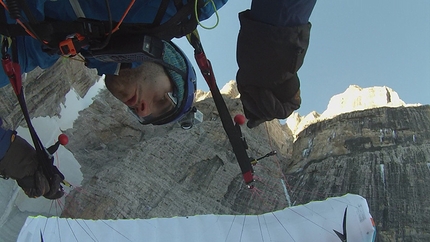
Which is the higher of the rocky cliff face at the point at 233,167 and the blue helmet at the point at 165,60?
the rocky cliff face at the point at 233,167

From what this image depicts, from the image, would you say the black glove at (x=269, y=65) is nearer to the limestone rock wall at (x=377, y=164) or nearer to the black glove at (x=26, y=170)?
the black glove at (x=26, y=170)

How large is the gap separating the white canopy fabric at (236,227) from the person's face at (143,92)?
3.70 meters

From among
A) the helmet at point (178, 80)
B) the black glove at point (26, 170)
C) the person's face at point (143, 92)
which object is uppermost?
the helmet at point (178, 80)

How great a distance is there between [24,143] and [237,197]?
267 inches

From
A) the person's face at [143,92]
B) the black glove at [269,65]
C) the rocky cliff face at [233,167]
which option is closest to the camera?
the black glove at [269,65]

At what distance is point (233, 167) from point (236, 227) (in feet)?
12.8

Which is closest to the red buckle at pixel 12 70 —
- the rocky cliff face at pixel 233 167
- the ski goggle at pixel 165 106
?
the ski goggle at pixel 165 106

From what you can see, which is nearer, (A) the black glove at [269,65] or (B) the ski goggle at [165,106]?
(A) the black glove at [269,65]

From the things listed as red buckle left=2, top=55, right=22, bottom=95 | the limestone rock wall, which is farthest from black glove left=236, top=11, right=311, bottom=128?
the limestone rock wall

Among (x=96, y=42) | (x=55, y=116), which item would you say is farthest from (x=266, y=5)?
(x=55, y=116)

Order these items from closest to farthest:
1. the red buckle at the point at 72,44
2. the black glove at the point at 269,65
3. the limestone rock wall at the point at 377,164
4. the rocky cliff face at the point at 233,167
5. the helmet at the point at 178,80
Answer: the black glove at the point at 269,65
the red buckle at the point at 72,44
the helmet at the point at 178,80
the limestone rock wall at the point at 377,164
the rocky cliff face at the point at 233,167

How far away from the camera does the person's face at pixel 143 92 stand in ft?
9.53

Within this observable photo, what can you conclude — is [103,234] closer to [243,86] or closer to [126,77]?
[126,77]

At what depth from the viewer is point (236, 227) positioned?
7059 millimetres
